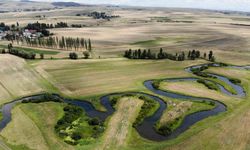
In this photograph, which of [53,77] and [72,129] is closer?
[72,129]

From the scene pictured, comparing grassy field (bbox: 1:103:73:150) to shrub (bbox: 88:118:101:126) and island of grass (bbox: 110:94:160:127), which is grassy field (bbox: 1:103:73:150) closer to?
shrub (bbox: 88:118:101:126)

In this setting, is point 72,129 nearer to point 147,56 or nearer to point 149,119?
point 149,119

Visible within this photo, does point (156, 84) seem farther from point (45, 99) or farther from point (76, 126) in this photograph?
point (76, 126)

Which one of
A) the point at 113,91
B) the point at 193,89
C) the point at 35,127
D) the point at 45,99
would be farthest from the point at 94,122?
the point at 193,89

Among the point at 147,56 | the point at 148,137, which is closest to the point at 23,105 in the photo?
the point at 148,137

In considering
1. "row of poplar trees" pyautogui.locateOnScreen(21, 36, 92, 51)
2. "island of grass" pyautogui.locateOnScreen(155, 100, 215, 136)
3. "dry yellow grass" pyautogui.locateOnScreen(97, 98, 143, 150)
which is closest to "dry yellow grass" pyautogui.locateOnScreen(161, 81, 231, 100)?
"island of grass" pyautogui.locateOnScreen(155, 100, 215, 136)

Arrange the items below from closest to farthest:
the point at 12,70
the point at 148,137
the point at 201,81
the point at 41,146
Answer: the point at 41,146 < the point at 148,137 < the point at 201,81 < the point at 12,70

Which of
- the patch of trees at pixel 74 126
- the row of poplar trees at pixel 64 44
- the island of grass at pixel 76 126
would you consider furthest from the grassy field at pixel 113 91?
the row of poplar trees at pixel 64 44
